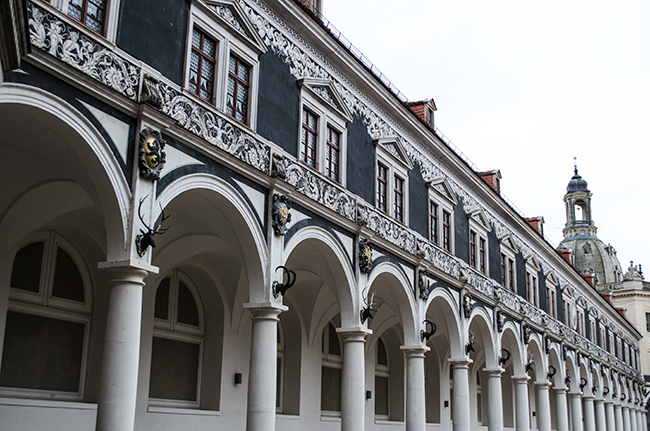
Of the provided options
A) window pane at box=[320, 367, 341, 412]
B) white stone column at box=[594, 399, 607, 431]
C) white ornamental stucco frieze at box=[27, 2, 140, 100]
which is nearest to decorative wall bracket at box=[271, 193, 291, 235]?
white ornamental stucco frieze at box=[27, 2, 140, 100]

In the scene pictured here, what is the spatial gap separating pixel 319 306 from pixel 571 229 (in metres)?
75.3

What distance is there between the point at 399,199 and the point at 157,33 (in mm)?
10443

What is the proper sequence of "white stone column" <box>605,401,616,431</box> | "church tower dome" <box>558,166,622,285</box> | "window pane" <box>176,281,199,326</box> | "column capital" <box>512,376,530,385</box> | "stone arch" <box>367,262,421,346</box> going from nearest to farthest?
"window pane" <box>176,281,199,326</box> → "stone arch" <box>367,262,421,346</box> → "column capital" <box>512,376,530,385</box> → "white stone column" <box>605,401,616,431</box> → "church tower dome" <box>558,166,622,285</box>

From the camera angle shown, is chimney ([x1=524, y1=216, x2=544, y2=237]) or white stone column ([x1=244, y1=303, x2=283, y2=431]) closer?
white stone column ([x1=244, y1=303, x2=283, y2=431])

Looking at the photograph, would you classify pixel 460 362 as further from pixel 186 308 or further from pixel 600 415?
pixel 600 415

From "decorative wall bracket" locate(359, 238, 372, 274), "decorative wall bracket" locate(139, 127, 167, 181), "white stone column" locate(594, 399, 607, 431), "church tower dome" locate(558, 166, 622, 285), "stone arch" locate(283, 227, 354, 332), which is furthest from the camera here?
"church tower dome" locate(558, 166, 622, 285)

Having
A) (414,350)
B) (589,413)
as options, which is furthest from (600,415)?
(414,350)

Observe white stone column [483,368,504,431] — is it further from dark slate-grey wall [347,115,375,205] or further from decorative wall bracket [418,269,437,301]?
dark slate-grey wall [347,115,375,205]

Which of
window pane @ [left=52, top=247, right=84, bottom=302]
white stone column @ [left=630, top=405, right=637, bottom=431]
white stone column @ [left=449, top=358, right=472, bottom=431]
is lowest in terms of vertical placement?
white stone column @ [left=630, top=405, right=637, bottom=431]

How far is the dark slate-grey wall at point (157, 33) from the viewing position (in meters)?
11.0

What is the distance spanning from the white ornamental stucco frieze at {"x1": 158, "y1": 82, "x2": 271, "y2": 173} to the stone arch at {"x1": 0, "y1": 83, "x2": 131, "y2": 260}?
166cm

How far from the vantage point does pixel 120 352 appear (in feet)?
32.6

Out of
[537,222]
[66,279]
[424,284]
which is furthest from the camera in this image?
[537,222]

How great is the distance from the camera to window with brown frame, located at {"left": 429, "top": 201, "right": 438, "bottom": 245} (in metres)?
22.3
